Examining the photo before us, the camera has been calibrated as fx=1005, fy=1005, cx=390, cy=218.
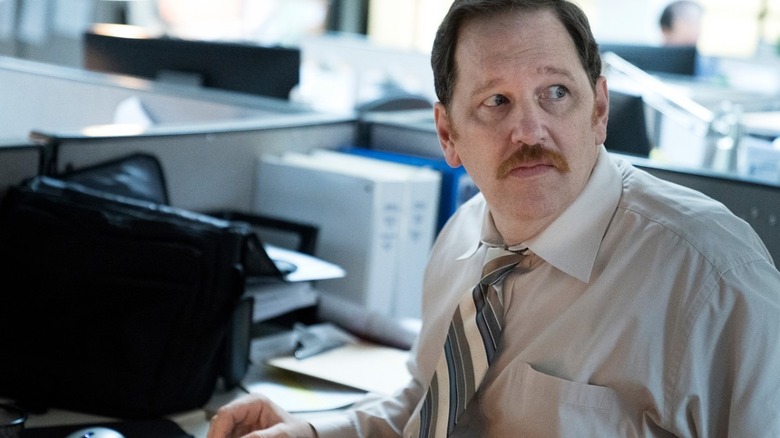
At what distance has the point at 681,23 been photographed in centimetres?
590

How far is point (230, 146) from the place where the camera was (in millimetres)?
2104

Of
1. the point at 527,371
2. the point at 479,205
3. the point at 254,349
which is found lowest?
the point at 254,349

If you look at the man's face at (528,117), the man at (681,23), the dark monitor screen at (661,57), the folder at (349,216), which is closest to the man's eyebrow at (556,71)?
the man's face at (528,117)

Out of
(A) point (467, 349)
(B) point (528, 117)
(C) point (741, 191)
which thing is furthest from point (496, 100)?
(C) point (741, 191)

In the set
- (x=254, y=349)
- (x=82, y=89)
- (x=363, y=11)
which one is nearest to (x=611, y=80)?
(x=82, y=89)

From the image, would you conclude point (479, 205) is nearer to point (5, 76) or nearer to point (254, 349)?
point (254, 349)

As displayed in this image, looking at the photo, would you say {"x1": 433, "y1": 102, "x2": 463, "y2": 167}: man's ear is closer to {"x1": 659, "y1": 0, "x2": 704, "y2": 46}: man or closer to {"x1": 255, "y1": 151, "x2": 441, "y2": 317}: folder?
{"x1": 255, "y1": 151, "x2": 441, "y2": 317}: folder

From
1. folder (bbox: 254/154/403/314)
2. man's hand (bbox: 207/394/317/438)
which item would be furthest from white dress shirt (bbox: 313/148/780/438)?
folder (bbox: 254/154/403/314)

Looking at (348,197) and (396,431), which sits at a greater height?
(348,197)

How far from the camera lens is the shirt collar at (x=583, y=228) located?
118 cm

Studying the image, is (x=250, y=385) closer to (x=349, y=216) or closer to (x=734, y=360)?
(x=349, y=216)

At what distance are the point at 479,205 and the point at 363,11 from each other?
7.12 metres

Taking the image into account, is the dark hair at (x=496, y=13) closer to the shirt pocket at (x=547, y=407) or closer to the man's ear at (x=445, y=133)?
the man's ear at (x=445, y=133)

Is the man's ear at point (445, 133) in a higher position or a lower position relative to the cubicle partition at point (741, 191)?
higher
